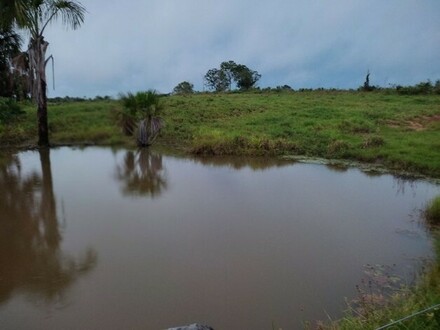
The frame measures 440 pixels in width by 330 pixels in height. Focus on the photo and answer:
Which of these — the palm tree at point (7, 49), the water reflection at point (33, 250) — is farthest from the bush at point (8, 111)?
the water reflection at point (33, 250)

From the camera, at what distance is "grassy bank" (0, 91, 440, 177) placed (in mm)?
12102

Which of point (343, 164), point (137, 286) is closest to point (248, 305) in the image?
point (137, 286)

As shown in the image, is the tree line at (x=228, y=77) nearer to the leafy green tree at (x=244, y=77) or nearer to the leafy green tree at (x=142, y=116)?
the leafy green tree at (x=244, y=77)

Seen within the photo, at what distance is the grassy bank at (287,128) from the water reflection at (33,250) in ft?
20.1

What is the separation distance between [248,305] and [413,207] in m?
4.74

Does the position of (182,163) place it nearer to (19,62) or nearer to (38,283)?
(19,62)

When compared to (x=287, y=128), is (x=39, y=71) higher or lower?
higher

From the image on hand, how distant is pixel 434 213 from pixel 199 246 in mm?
3844

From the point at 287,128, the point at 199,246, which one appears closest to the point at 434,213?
the point at 199,246

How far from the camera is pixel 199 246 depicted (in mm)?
5516

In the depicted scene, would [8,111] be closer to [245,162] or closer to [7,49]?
[7,49]

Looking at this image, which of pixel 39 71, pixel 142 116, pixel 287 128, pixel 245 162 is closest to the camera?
pixel 245 162

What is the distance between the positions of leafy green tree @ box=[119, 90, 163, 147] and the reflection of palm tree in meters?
0.90

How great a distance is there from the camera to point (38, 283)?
4.40 metres
